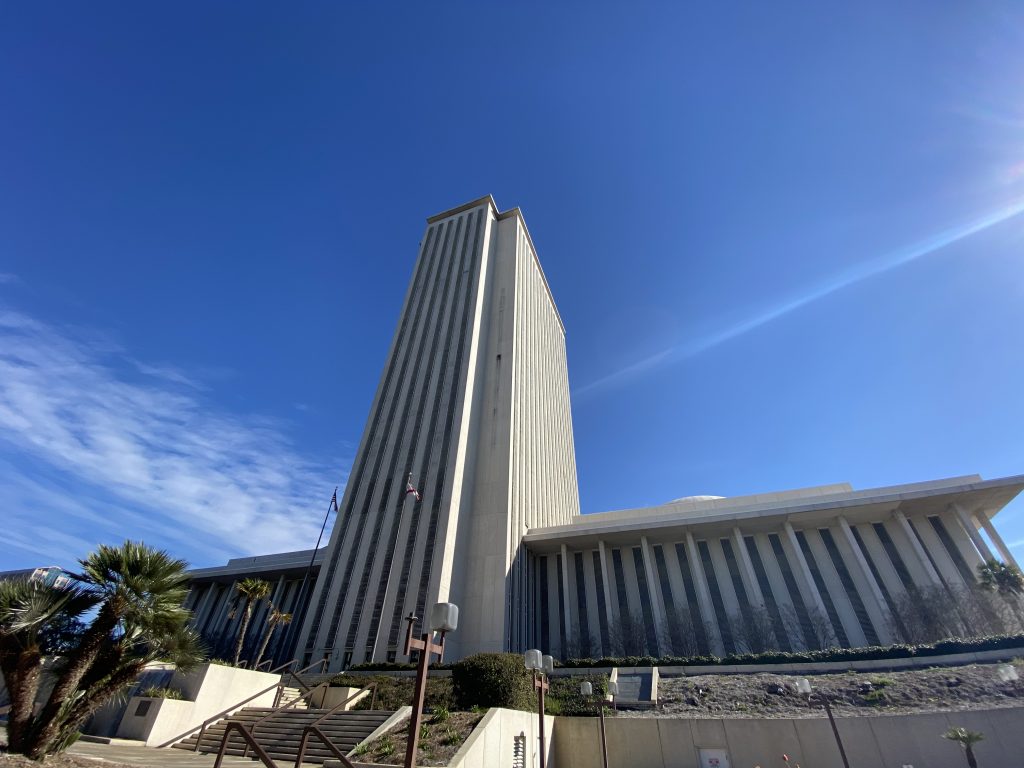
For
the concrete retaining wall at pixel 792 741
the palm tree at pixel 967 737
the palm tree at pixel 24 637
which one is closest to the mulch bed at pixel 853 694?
the concrete retaining wall at pixel 792 741

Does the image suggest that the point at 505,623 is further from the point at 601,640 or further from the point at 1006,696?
the point at 1006,696

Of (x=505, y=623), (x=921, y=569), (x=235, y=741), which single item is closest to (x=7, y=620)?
(x=235, y=741)

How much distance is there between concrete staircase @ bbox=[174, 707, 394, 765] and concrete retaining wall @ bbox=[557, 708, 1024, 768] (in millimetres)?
4997

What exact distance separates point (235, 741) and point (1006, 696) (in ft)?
79.5

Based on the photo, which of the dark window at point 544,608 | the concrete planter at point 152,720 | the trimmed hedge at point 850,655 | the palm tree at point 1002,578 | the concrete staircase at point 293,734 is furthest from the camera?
the dark window at point 544,608

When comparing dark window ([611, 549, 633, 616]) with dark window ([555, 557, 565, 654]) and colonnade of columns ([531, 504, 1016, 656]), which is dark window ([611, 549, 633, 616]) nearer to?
colonnade of columns ([531, 504, 1016, 656])

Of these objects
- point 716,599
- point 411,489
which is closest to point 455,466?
→ point 411,489

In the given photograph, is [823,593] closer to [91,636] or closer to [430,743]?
[430,743]

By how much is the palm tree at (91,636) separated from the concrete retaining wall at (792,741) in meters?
9.62

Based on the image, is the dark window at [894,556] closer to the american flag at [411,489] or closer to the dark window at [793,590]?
the dark window at [793,590]

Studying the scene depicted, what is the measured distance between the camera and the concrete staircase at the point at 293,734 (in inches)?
561

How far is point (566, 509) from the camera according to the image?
179ft

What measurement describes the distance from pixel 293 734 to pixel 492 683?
6623 millimetres

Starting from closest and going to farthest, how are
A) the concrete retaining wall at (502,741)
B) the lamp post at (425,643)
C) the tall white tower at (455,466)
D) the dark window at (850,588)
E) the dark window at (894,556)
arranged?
the lamp post at (425,643), the concrete retaining wall at (502,741), the dark window at (850,588), the tall white tower at (455,466), the dark window at (894,556)
